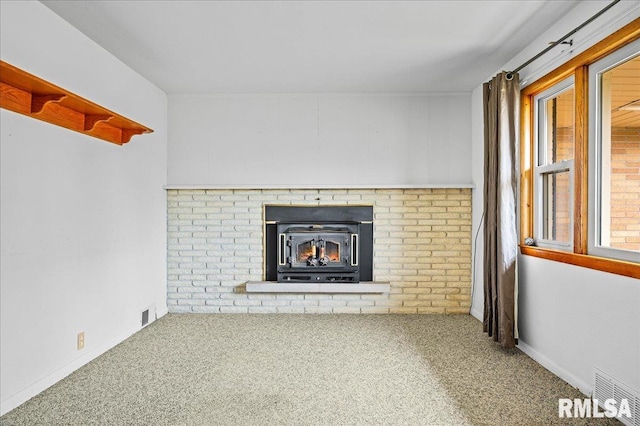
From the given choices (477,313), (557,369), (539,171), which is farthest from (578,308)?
(477,313)

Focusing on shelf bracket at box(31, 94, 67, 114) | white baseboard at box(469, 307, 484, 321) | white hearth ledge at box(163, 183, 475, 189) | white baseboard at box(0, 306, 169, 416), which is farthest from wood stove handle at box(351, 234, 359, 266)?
shelf bracket at box(31, 94, 67, 114)

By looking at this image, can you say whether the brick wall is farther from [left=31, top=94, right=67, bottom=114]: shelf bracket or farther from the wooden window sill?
[left=31, top=94, right=67, bottom=114]: shelf bracket

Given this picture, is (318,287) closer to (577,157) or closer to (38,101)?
(577,157)

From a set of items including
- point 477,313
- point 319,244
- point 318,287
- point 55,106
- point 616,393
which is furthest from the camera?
point 319,244

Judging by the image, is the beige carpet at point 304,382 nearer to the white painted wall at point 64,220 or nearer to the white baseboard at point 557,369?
the white baseboard at point 557,369

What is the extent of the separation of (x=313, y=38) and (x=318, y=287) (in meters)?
2.54

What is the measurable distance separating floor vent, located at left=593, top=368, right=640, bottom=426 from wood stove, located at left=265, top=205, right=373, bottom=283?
2.46 meters

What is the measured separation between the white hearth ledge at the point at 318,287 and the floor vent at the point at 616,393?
88.9 inches

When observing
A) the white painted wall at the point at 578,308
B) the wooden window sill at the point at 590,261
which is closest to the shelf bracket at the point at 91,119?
the white painted wall at the point at 578,308

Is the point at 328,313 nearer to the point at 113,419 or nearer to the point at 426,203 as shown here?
the point at 426,203

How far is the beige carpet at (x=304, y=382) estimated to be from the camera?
2.24 meters

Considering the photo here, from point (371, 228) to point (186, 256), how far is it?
2.11 metres

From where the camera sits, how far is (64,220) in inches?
111

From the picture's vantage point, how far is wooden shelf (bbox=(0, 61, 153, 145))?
2.20 m
